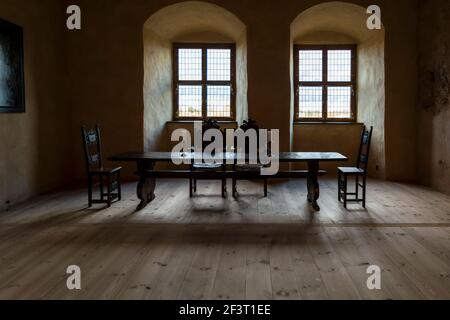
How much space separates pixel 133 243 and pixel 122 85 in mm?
4203

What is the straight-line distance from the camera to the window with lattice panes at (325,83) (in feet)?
28.7

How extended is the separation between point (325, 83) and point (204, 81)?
233 cm

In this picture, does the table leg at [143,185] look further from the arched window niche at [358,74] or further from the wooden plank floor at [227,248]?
the arched window niche at [358,74]

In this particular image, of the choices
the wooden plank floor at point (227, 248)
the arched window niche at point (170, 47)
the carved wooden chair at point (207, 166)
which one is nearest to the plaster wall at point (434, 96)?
the wooden plank floor at point (227, 248)

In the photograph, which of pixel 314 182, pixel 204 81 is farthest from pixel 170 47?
pixel 314 182

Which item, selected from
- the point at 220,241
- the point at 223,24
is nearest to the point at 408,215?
the point at 220,241

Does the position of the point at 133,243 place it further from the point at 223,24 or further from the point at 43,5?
the point at 223,24

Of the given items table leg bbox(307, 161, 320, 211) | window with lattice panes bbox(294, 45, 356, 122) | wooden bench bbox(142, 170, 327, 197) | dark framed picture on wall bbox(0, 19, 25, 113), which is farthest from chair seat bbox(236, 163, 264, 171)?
window with lattice panes bbox(294, 45, 356, 122)

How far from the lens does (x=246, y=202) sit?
19.5 feet

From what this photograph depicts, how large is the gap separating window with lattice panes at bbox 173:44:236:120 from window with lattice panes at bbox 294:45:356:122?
1297 millimetres

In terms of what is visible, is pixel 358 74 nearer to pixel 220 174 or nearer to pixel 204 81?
pixel 204 81

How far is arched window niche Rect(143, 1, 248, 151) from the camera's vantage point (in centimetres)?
773

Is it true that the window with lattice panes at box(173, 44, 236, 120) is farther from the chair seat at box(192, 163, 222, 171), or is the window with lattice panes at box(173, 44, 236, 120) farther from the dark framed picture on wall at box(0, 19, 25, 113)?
the dark framed picture on wall at box(0, 19, 25, 113)

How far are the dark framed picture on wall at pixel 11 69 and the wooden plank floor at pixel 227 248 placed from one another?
1.30 meters
